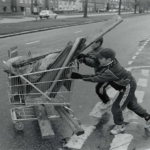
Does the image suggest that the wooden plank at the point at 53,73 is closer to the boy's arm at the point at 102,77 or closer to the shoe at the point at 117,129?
the boy's arm at the point at 102,77

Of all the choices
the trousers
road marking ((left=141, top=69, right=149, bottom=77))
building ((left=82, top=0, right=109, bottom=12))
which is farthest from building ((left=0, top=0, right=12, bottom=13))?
the trousers

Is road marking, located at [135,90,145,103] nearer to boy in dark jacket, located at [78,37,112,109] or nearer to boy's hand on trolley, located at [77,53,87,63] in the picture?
boy in dark jacket, located at [78,37,112,109]

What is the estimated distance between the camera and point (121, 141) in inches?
157

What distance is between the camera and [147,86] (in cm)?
682

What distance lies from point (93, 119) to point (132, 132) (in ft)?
2.49

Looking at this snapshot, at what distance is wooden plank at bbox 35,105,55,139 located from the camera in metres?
3.75

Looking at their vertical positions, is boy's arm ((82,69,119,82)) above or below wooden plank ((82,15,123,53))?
below

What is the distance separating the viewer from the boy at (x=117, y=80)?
3889 mm

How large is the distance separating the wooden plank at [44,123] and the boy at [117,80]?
0.84m

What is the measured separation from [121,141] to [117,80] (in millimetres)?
921

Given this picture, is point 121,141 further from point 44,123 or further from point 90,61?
point 90,61

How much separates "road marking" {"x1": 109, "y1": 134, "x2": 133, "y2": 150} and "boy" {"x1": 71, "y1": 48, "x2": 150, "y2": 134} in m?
0.11

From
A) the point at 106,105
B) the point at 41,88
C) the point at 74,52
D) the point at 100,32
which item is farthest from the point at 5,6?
the point at 74,52

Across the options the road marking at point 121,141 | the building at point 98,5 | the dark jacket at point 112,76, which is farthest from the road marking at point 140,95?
the building at point 98,5
